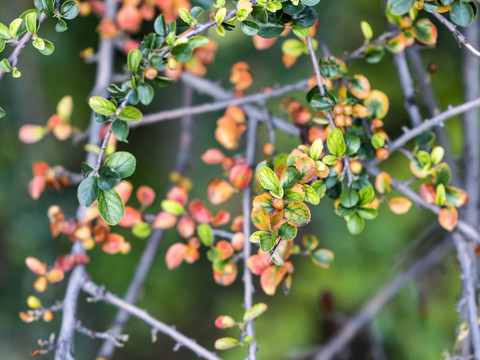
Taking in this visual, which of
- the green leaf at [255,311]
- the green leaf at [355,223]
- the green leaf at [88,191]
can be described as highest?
the green leaf at [355,223]

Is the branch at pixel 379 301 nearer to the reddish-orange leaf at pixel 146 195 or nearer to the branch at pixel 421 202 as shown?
the branch at pixel 421 202

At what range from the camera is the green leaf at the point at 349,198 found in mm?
606

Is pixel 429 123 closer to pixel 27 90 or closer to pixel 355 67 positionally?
pixel 355 67

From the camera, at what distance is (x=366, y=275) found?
171cm

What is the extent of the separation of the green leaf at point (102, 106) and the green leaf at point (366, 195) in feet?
1.15

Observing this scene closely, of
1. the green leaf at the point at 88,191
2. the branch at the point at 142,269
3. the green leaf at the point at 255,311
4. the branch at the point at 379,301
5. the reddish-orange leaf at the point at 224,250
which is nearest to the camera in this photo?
the green leaf at the point at 88,191

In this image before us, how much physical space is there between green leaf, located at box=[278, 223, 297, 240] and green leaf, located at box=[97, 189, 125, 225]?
20 centimetres

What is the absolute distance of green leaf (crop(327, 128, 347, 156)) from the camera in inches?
23.2

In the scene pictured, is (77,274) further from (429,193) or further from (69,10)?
(429,193)

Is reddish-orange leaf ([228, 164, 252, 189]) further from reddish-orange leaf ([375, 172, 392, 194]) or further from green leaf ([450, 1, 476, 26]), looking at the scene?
green leaf ([450, 1, 476, 26])

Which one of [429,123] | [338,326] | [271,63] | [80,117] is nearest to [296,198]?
[429,123]

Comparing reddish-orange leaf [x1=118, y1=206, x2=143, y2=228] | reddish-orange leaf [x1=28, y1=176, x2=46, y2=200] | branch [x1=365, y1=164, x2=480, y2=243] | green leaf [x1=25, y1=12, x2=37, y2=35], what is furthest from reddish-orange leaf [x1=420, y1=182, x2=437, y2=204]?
reddish-orange leaf [x1=28, y1=176, x2=46, y2=200]

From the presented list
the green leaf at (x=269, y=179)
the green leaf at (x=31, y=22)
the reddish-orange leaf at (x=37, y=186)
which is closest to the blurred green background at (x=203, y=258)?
the reddish-orange leaf at (x=37, y=186)

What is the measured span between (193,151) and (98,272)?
2.09 feet
